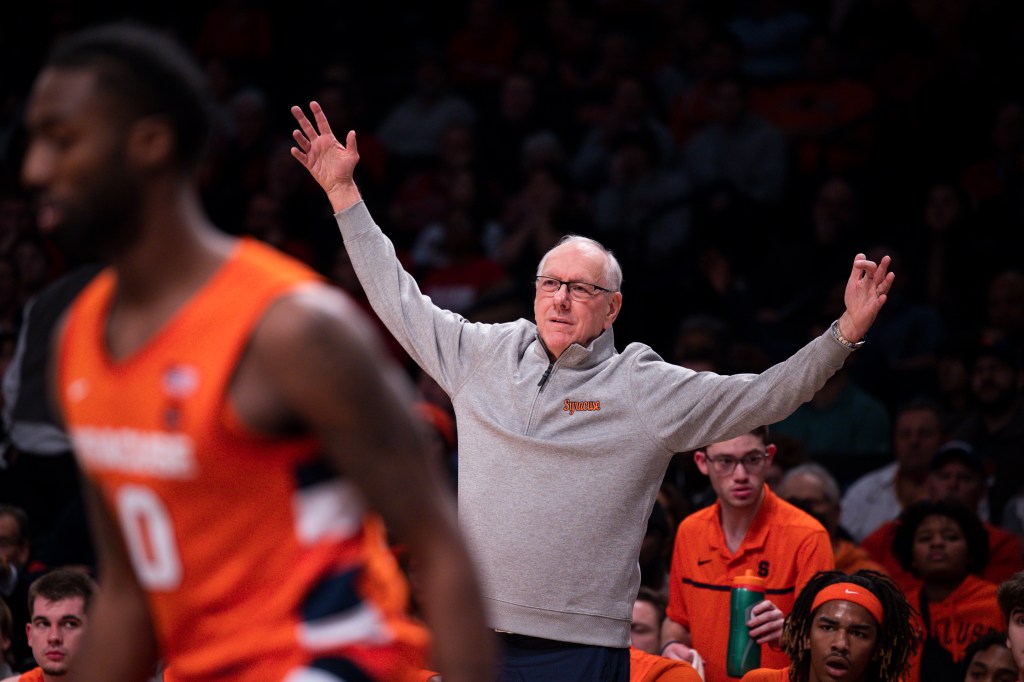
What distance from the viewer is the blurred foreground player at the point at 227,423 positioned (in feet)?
5.74

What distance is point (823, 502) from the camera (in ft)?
19.9

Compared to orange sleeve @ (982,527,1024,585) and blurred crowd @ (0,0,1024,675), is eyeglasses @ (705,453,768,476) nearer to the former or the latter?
blurred crowd @ (0,0,1024,675)

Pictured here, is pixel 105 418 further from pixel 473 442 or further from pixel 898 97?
pixel 898 97

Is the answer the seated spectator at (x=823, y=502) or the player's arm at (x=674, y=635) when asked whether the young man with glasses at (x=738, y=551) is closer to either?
the player's arm at (x=674, y=635)

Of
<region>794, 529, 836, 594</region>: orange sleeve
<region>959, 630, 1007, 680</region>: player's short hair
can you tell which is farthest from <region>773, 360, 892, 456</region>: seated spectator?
<region>794, 529, 836, 594</region>: orange sleeve

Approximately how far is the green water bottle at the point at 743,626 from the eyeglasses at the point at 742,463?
1.66ft

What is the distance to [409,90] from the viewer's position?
1161 cm

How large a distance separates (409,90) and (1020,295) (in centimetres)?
533

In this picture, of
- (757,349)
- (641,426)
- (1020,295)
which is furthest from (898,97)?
(641,426)

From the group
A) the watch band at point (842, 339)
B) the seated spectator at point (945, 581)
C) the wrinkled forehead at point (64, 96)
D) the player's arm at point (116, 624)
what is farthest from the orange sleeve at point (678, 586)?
the wrinkled forehead at point (64, 96)

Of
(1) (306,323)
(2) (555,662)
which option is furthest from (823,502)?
(1) (306,323)

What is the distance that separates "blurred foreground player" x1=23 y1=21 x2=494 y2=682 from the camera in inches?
68.8

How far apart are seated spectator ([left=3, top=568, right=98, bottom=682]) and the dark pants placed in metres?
1.88

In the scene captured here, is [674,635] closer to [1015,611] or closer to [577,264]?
[1015,611]
